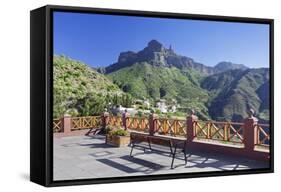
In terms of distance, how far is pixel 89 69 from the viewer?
341 inches

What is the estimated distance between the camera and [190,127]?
9547 mm

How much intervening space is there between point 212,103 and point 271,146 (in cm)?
126

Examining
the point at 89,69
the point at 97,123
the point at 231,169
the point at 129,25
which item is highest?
the point at 129,25

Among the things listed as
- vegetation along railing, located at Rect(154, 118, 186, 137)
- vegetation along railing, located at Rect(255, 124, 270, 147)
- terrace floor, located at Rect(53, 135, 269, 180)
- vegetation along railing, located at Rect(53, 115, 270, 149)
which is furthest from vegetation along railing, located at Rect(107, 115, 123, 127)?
vegetation along railing, located at Rect(255, 124, 270, 147)

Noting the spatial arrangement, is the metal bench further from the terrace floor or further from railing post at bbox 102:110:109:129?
railing post at bbox 102:110:109:129

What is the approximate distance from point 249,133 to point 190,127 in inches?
39.7

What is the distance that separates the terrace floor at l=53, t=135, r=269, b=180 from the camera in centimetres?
855

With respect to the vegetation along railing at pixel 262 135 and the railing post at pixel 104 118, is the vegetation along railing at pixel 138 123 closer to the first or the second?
the railing post at pixel 104 118

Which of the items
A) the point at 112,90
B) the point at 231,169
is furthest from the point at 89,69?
the point at 231,169

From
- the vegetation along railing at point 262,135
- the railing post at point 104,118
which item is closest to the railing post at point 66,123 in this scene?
the railing post at point 104,118

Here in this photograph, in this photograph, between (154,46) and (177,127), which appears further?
(177,127)

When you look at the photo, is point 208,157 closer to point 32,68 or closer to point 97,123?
point 97,123

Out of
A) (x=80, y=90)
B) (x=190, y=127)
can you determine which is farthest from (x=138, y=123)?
(x=80, y=90)

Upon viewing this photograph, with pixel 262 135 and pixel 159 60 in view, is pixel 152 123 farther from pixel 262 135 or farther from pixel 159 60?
pixel 262 135
